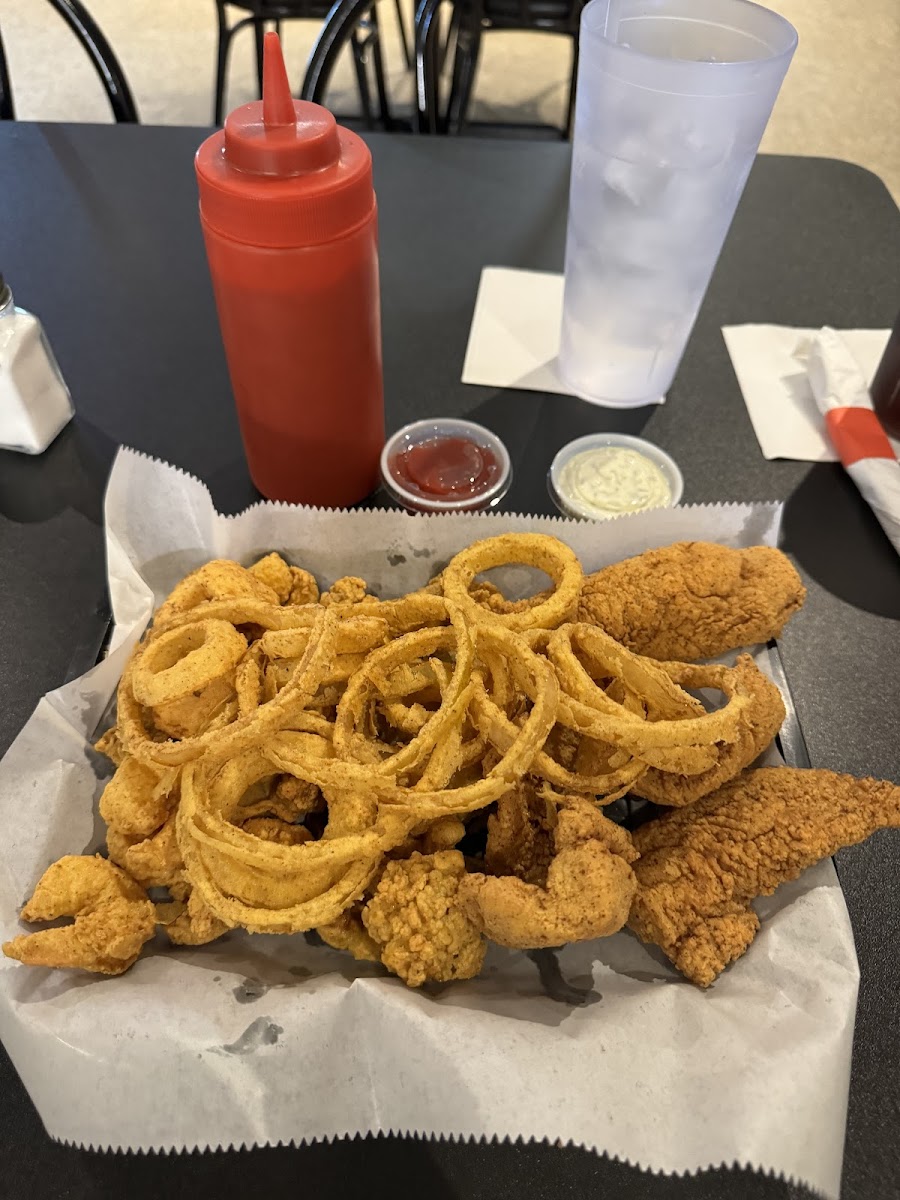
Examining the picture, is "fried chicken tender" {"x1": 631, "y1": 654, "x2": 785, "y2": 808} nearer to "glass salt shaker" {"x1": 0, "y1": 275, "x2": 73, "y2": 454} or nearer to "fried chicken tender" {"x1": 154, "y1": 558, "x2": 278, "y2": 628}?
"fried chicken tender" {"x1": 154, "y1": 558, "x2": 278, "y2": 628}

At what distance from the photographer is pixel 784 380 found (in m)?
1.07

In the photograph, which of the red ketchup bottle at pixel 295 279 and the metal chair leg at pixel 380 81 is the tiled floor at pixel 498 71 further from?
the red ketchup bottle at pixel 295 279

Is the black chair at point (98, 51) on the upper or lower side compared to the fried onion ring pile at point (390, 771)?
upper

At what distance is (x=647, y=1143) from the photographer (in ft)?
1.65

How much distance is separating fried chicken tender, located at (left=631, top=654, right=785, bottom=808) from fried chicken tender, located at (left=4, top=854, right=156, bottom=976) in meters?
0.38

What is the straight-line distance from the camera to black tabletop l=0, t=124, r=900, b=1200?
0.54 m

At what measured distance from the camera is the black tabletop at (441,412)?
542 millimetres

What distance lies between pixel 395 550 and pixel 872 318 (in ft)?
2.68

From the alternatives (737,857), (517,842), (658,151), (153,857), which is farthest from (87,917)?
(658,151)

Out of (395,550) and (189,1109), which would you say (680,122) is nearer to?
(395,550)

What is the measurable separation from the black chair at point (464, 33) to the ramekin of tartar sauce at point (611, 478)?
80 centimetres

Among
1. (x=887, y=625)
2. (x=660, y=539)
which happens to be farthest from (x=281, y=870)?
(x=887, y=625)

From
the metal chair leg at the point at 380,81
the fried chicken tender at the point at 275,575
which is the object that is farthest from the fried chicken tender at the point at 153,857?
the metal chair leg at the point at 380,81

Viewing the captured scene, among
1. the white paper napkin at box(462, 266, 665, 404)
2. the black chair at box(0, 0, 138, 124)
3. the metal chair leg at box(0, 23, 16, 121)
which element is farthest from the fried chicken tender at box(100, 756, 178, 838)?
the metal chair leg at box(0, 23, 16, 121)
